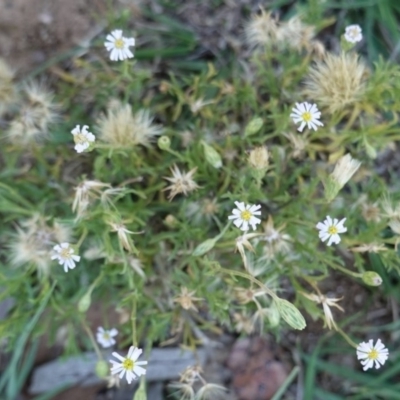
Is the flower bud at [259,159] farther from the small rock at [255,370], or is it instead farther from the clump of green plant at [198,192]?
the small rock at [255,370]

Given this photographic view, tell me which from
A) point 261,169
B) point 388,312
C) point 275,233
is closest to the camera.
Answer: point 261,169

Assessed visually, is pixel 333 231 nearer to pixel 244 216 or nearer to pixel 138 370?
pixel 244 216

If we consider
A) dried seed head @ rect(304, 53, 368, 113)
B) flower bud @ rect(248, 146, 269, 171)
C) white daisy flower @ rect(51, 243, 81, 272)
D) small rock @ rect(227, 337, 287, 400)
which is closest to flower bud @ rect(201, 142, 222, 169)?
flower bud @ rect(248, 146, 269, 171)

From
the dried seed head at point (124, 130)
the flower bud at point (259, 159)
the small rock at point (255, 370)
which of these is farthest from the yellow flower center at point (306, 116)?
the small rock at point (255, 370)

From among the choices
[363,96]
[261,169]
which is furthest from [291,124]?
[261,169]

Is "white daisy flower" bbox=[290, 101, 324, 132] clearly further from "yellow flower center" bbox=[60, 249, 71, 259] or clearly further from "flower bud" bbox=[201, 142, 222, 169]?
"yellow flower center" bbox=[60, 249, 71, 259]

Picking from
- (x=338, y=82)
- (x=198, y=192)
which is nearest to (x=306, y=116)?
(x=338, y=82)

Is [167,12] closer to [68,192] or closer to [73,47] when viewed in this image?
[73,47]
